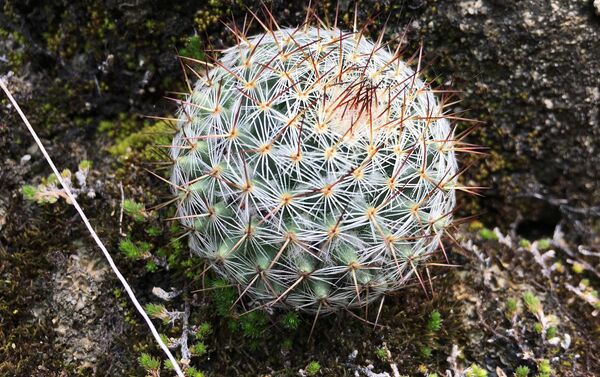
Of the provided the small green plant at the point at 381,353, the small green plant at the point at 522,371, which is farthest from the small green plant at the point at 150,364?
the small green plant at the point at 522,371

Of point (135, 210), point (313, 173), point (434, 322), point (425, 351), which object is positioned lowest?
point (425, 351)

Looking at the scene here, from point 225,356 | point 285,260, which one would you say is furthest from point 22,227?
point 285,260

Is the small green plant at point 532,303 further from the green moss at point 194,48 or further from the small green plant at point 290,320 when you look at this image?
the green moss at point 194,48

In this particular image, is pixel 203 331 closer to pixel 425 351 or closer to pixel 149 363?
pixel 149 363

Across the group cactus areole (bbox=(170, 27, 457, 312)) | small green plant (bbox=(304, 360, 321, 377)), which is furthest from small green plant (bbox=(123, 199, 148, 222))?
small green plant (bbox=(304, 360, 321, 377))

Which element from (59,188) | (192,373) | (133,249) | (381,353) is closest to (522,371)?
(381,353)
